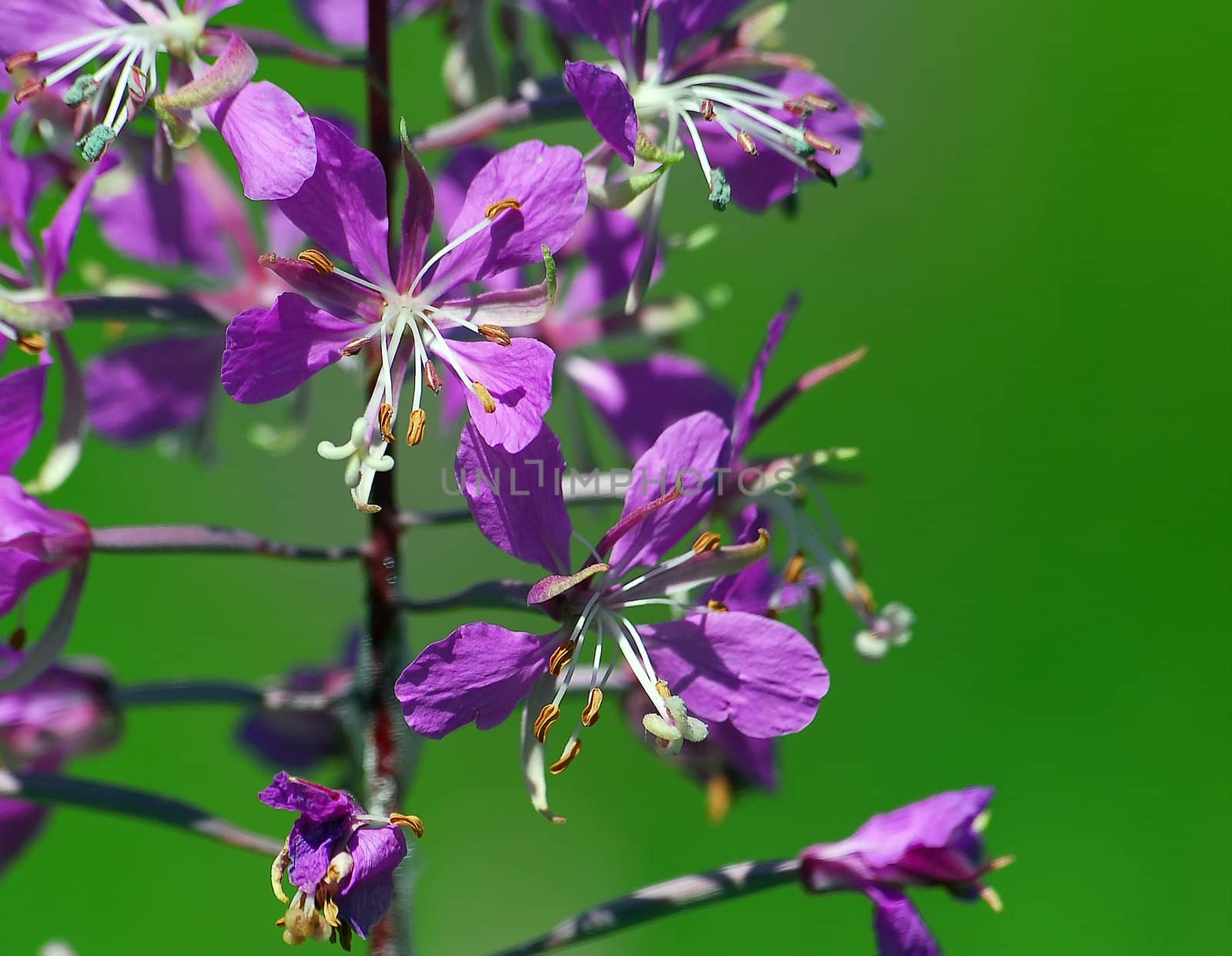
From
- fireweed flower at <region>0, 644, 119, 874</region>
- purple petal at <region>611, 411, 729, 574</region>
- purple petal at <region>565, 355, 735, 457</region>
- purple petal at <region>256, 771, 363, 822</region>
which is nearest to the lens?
purple petal at <region>256, 771, 363, 822</region>

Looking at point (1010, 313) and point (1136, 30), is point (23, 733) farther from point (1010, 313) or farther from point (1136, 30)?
point (1136, 30)

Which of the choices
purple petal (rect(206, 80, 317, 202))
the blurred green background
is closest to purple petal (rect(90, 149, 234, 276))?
purple petal (rect(206, 80, 317, 202))

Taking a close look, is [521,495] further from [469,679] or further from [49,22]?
[49,22]

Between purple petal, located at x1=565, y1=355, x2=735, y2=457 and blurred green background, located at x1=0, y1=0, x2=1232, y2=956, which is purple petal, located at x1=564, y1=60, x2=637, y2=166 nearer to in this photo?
purple petal, located at x1=565, y1=355, x2=735, y2=457

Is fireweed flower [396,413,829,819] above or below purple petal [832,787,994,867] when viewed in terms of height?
above

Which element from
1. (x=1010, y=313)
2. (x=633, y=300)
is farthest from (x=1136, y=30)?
(x=633, y=300)

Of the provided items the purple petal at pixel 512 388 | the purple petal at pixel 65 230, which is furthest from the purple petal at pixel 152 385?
the purple petal at pixel 512 388

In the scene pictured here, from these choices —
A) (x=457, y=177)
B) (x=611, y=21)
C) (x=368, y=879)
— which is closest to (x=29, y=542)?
(x=368, y=879)
